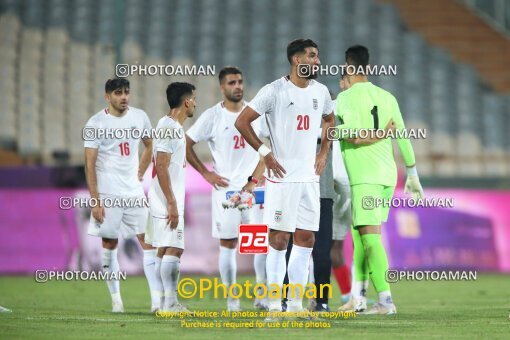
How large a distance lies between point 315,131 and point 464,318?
2330mm

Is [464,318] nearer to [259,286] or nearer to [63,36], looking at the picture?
[259,286]

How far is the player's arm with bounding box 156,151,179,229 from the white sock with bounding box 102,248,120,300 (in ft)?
3.91

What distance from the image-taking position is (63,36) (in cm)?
2369

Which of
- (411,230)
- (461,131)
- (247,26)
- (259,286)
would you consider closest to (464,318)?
(259,286)

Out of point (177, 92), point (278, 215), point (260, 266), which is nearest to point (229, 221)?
point (260, 266)

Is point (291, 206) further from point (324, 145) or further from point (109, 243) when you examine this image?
point (109, 243)

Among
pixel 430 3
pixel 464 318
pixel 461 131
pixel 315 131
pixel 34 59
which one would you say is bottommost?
pixel 464 318

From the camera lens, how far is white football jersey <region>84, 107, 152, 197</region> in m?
10.8

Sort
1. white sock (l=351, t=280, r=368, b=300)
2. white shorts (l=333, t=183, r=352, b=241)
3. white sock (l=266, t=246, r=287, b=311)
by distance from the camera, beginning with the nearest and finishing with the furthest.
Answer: white sock (l=266, t=246, r=287, b=311), white sock (l=351, t=280, r=368, b=300), white shorts (l=333, t=183, r=352, b=241)

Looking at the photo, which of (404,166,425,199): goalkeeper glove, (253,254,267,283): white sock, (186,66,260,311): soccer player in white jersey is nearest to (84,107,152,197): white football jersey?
(186,66,260,311): soccer player in white jersey

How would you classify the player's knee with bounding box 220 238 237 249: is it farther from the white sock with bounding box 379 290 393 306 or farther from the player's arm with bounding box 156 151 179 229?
the white sock with bounding box 379 290 393 306

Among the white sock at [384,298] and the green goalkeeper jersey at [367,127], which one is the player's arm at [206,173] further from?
the white sock at [384,298]

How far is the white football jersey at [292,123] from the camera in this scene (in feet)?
29.4

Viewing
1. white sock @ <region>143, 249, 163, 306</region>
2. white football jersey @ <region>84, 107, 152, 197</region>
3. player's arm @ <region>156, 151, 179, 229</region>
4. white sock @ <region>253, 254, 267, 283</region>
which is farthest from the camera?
white sock @ <region>253, 254, 267, 283</region>
